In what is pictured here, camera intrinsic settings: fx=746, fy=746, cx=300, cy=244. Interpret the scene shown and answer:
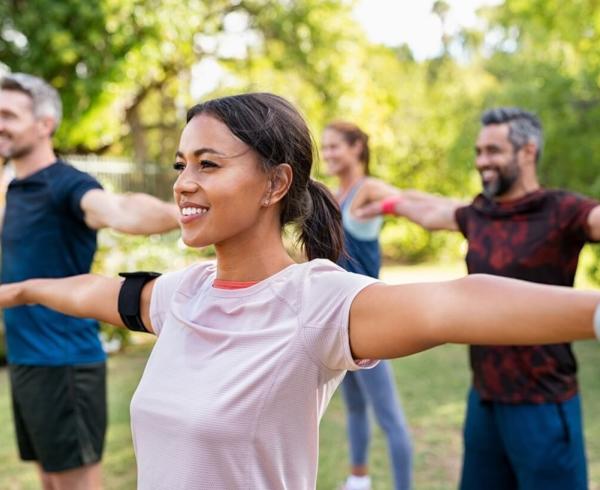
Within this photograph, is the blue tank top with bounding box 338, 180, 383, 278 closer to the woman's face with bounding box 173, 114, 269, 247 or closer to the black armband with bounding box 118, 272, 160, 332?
the black armband with bounding box 118, 272, 160, 332

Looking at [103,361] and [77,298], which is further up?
[77,298]

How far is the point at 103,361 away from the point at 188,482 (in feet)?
6.36

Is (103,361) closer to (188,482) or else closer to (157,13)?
(188,482)

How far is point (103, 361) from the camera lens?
11.1 ft

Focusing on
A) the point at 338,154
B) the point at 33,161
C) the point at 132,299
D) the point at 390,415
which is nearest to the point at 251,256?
the point at 132,299

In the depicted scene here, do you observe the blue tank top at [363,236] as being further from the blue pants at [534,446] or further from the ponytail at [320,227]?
the ponytail at [320,227]

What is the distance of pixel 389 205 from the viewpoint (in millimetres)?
4047

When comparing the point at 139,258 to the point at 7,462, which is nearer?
the point at 7,462

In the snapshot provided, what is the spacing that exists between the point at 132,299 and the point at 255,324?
51cm

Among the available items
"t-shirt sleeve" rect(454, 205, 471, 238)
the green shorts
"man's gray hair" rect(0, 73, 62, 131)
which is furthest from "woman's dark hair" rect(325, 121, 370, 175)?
the green shorts

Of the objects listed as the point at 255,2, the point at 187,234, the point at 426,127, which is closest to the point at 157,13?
the point at 255,2

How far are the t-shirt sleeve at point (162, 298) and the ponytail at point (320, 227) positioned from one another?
33 centimetres

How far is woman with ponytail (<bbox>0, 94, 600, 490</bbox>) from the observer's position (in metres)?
1.47

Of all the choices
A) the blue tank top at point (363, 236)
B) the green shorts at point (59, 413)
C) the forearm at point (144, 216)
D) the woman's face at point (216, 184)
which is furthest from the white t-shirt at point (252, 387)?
the blue tank top at point (363, 236)
